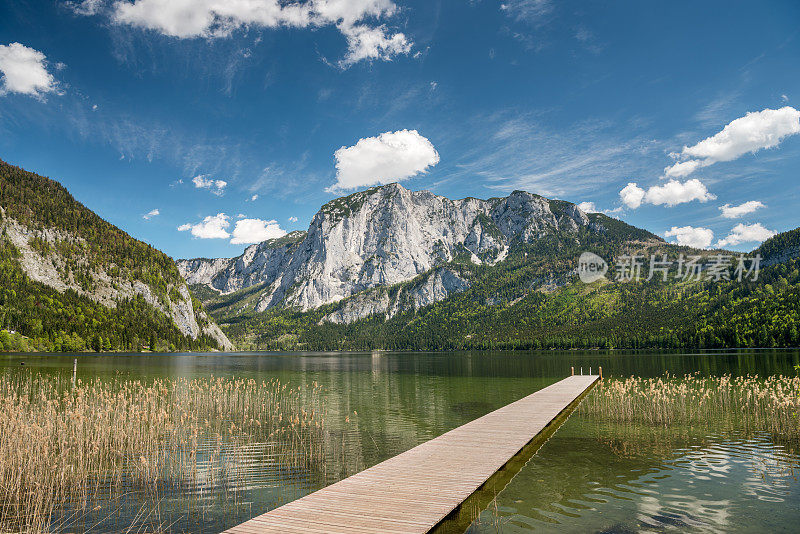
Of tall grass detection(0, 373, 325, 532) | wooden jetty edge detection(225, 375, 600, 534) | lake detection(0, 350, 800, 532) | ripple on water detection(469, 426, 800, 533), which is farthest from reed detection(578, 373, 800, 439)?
tall grass detection(0, 373, 325, 532)

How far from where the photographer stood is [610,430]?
88.8ft

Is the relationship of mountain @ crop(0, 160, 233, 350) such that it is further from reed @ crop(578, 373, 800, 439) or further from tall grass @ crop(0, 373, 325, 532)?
reed @ crop(578, 373, 800, 439)

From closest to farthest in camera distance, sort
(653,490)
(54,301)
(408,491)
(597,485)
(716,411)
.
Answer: (408,491), (653,490), (597,485), (716,411), (54,301)

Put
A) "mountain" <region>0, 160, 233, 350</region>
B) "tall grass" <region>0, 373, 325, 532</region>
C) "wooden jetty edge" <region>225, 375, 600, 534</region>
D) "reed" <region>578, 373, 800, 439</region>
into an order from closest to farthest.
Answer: "wooden jetty edge" <region>225, 375, 600, 534</region>, "tall grass" <region>0, 373, 325, 532</region>, "reed" <region>578, 373, 800, 439</region>, "mountain" <region>0, 160, 233, 350</region>

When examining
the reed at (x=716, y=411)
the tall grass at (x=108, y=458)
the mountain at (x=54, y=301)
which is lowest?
the reed at (x=716, y=411)

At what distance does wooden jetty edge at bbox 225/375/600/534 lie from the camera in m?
10.8

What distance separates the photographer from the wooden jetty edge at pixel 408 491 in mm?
10844

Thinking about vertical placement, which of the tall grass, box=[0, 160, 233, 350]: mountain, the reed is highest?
box=[0, 160, 233, 350]: mountain

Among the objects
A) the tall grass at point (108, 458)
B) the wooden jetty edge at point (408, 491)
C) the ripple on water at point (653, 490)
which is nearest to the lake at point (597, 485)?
the ripple on water at point (653, 490)

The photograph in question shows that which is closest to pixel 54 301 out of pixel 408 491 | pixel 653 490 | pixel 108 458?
pixel 108 458

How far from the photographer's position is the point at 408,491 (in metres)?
13.7

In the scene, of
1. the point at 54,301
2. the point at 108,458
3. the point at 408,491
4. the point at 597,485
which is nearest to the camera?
the point at 408,491

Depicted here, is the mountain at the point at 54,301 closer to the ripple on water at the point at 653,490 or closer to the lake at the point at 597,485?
the lake at the point at 597,485

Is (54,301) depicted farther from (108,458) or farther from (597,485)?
(597,485)
